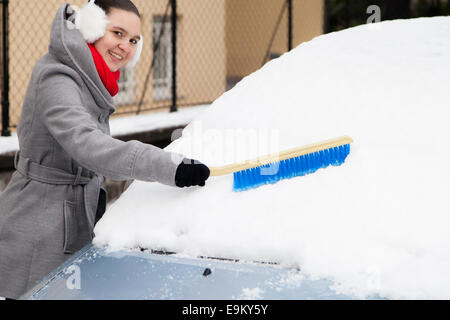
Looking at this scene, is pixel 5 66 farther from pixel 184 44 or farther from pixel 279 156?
pixel 279 156

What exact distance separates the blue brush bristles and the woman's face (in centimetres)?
73

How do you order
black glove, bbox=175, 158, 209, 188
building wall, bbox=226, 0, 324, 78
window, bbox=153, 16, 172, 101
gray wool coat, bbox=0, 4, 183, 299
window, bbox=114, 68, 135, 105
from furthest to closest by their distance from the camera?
building wall, bbox=226, 0, 324, 78
window, bbox=153, 16, 172, 101
window, bbox=114, 68, 135, 105
gray wool coat, bbox=0, 4, 183, 299
black glove, bbox=175, 158, 209, 188

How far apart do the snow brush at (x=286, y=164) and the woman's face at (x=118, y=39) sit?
67 cm

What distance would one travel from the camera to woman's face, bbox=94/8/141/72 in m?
2.48

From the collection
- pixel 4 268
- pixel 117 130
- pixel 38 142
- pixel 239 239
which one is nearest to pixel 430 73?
pixel 239 239

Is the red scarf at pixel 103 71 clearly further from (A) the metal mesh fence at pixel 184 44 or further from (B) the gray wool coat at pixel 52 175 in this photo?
(A) the metal mesh fence at pixel 184 44

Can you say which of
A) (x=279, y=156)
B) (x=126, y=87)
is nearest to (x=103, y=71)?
(x=279, y=156)

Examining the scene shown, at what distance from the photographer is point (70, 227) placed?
8.34 ft

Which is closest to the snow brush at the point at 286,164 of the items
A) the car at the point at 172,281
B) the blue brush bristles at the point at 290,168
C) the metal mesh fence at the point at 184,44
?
the blue brush bristles at the point at 290,168

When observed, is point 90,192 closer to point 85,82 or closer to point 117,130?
point 85,82

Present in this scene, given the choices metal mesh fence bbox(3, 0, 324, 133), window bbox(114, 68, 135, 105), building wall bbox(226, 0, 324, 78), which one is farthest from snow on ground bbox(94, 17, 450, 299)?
building wall bbox(226, 0, 324, 78)

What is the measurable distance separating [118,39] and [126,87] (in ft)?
18.3
